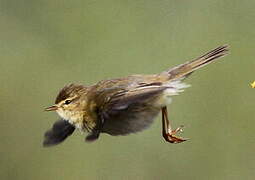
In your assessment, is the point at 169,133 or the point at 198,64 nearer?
the point at 169,133

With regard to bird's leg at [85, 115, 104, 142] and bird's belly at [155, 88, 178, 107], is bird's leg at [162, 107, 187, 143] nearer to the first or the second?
bird's belly at [155, 88, 178, 107]

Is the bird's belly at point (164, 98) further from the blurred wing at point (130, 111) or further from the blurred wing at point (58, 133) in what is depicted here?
the blurred wing at point (58, 133)

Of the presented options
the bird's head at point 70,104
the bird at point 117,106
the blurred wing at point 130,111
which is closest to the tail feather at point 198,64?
the bird at point 117,106

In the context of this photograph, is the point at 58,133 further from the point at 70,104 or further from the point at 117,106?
the point at 117,106

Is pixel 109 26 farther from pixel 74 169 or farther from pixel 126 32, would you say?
pixel 74 169

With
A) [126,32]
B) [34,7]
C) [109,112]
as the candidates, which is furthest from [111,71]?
[109,112]

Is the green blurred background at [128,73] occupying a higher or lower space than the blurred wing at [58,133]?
higher

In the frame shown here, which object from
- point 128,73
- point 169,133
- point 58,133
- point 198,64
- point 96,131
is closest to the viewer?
point 169,133

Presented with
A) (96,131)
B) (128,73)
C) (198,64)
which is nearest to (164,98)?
(96,131)
